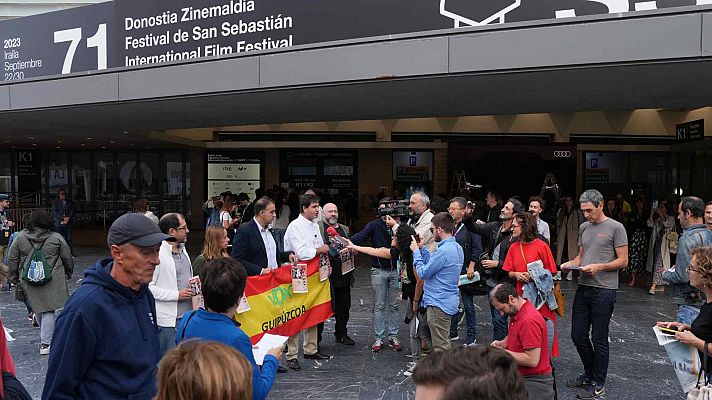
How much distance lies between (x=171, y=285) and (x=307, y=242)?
2094mm

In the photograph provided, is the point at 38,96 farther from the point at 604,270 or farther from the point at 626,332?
the point at 626,332

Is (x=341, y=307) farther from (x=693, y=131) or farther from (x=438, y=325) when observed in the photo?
(x=693, y=131)

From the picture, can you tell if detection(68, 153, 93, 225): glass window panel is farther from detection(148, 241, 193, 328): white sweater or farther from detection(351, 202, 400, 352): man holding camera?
detection(148, 241, 193, 328): white sweater

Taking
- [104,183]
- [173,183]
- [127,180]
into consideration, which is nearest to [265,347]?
[173,183]

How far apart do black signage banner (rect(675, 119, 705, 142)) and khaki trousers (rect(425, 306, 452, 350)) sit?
10.9 metres

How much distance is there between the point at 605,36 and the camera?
666 cm

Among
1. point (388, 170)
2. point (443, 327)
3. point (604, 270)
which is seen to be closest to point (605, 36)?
point (604, 270)

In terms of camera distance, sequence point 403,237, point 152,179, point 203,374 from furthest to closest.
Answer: point 152,179 → point 403,237 → point 203,374

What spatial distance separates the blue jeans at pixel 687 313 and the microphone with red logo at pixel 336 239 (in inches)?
143

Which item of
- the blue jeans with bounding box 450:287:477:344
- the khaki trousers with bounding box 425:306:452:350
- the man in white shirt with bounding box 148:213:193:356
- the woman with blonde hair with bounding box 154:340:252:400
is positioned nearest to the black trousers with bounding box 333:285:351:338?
the blue jeans with bounding box 450:287:477:344

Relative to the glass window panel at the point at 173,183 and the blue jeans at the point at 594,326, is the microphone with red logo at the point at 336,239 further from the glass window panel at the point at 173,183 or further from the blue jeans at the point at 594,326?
the glass window panel at the point at 173,183

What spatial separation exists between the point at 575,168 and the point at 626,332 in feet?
44.0

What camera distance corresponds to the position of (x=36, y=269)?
6883mm

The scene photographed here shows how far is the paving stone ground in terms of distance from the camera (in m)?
5.79
